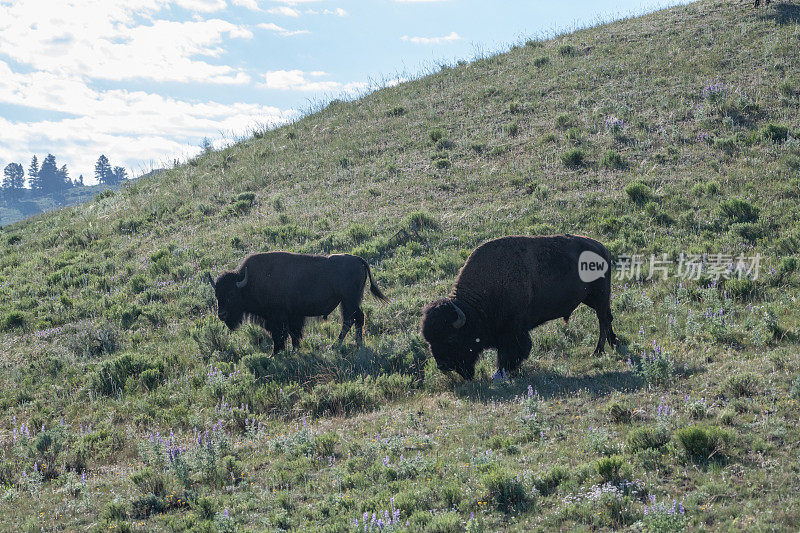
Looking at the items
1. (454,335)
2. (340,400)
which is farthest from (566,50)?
(340,400)

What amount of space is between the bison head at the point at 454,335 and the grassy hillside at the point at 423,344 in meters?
0.43

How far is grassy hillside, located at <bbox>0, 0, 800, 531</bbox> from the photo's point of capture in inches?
220

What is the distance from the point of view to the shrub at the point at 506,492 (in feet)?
17.1

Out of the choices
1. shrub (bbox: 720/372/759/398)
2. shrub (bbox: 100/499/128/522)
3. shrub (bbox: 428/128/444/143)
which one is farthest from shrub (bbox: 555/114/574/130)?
shrub (bbox: 100/499/128/522)

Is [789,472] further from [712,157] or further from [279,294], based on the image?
[712,157]

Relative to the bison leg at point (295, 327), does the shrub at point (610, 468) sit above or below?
below

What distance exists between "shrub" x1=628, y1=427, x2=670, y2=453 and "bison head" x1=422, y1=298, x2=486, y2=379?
11.4 ft

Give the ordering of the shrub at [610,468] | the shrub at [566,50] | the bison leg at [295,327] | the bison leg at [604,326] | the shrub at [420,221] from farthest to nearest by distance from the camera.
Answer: the shrub at [566,50]
the shrub at [420,221]
the bison leg at [295,327]
the bison leg at [604,326]
the shrub at [610,468]

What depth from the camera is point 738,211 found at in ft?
49.4

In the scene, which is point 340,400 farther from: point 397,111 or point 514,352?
point 397,111

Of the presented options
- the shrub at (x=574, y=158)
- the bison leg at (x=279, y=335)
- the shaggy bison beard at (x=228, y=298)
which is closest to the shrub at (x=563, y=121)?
the shrub at (x=574, y=158)

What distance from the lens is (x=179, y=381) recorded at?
11133 mm

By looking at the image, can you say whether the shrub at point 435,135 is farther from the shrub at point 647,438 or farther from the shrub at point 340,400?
the shrub at point 647,438

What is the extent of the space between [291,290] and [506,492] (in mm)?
7959
